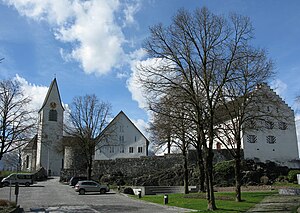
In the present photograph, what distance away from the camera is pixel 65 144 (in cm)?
5534

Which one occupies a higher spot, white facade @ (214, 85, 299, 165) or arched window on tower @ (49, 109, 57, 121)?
arched window on tower @ (49, 109, 57, 121)

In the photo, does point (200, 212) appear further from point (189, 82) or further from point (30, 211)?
point (30, 211)

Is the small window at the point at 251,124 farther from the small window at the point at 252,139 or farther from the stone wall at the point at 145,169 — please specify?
the small window at the point at 252,139

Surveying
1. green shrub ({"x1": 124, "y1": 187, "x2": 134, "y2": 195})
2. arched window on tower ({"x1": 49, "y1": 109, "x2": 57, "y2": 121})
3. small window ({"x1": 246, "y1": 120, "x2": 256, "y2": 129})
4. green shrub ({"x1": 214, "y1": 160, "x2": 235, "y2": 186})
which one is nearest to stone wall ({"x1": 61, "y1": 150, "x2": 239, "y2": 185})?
green shrub ({"x1": 214, "y1": 160, "x2": 235, "y2": 186})

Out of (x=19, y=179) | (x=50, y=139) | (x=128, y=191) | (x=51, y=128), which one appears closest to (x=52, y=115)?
(x=51, y=128)

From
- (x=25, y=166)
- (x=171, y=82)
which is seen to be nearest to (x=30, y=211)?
(x=171, y=82)

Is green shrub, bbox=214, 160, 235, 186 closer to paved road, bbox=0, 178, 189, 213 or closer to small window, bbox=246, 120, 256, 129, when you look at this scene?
paved road, bbox=0, 178, 189, 213

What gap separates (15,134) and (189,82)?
15260mm

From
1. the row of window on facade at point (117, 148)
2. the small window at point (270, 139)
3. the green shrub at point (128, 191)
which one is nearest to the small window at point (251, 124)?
the green shrub at point (128, 191)

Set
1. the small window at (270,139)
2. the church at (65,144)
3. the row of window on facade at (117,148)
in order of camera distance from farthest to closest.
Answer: the row of window on facade at (117,148), the church at (65,144), the small window at (270,139)

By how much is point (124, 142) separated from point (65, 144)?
1176 centimetres

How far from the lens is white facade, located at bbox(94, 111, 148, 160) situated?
6125 centimetres

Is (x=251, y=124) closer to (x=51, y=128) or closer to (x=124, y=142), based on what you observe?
(x=124, y=142)

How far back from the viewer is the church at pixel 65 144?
58.9 meters
